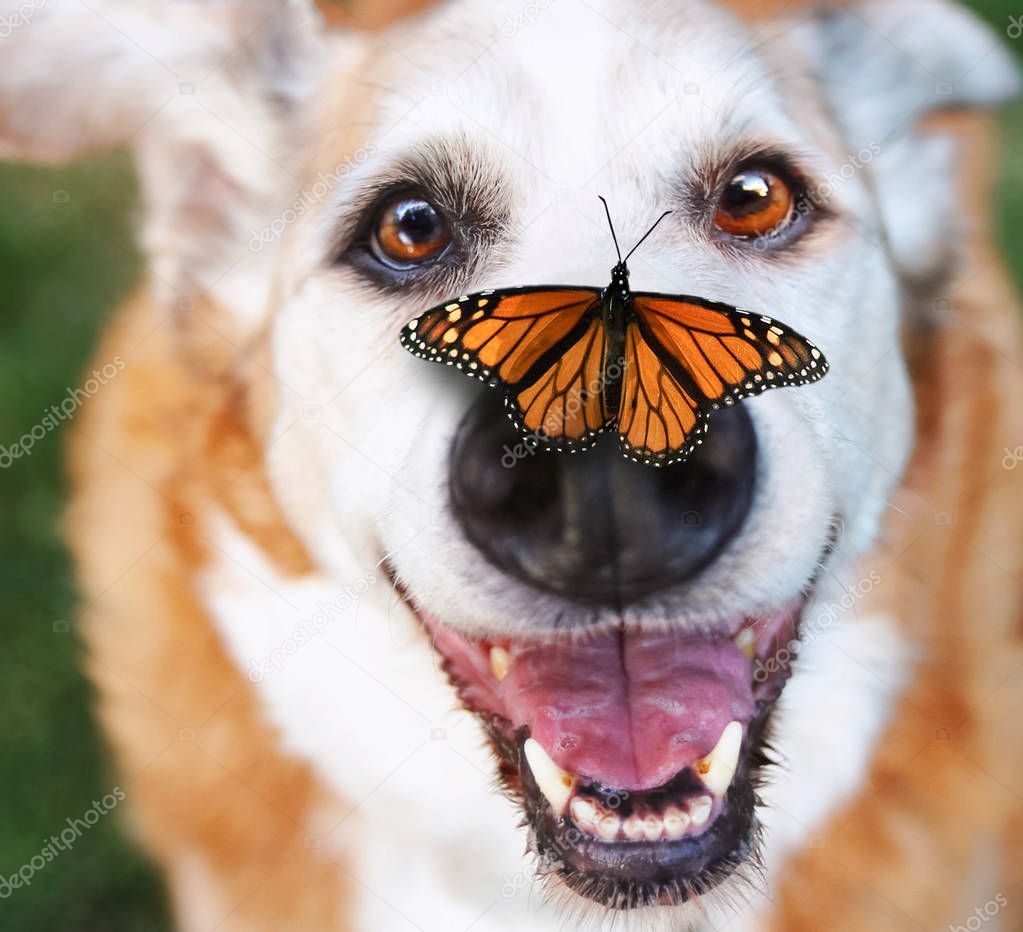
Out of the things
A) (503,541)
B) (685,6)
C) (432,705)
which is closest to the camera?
(503,541)

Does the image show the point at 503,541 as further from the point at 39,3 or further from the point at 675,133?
the point at 39,3

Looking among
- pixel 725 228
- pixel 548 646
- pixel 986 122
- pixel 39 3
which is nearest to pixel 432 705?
pixel 548 646

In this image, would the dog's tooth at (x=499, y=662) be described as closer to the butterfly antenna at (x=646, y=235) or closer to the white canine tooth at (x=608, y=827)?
the white canine tooth at (x=608, y=827)

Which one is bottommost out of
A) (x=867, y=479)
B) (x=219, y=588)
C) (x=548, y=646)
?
(x=219, y=588)
